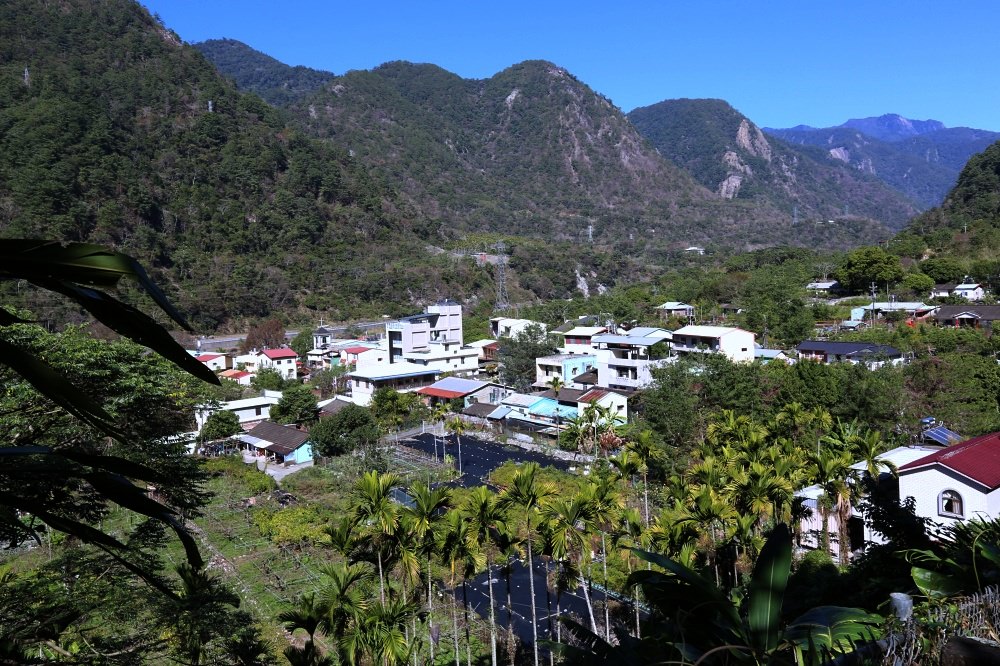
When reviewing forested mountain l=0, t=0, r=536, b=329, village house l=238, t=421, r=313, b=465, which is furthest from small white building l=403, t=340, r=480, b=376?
forested mountain l=0, t=0, r=536, b=329

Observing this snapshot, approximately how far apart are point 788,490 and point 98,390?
375 inches

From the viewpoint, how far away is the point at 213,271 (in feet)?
142

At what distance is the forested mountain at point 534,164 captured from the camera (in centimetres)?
9150

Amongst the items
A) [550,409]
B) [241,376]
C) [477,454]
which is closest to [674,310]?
[550,409]

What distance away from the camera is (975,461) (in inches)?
372

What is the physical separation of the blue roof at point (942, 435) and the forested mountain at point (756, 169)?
117 m

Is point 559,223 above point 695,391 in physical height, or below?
above

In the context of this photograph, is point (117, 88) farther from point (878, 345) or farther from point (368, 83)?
point (368, 83)

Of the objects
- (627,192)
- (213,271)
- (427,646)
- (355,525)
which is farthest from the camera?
(627,192)

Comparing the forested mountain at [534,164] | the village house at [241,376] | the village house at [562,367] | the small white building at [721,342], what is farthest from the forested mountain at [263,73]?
the small white building at [721,342]

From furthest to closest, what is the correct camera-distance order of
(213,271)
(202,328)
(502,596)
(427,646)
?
(213,271), (202,328), (502,596), (427,646)

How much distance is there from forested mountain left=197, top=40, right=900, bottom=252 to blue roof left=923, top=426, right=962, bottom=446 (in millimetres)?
62454

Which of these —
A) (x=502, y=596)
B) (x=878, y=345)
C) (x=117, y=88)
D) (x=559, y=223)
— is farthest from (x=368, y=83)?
(x=502, y=596)

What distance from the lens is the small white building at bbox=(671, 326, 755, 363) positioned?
77.8ft
